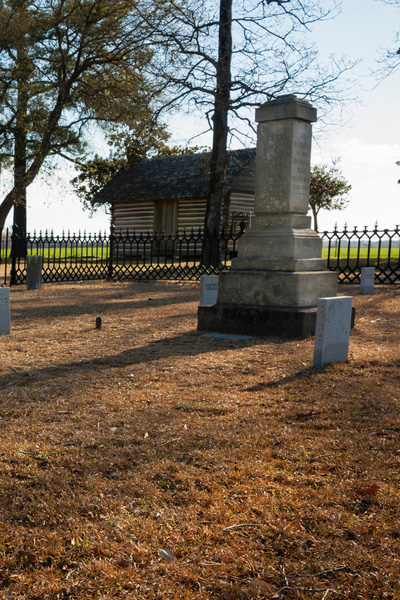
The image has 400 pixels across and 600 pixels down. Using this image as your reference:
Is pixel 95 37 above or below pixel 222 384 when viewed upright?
above

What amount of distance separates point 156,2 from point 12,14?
22.5 ft

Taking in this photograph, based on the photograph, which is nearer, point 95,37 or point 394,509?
point 394,509

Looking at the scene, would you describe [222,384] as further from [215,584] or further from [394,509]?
[215,584]

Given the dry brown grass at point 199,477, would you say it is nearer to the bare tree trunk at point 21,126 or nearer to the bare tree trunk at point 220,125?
the bare tree trunk at point 220,125

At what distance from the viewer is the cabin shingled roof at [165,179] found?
95.3 feet

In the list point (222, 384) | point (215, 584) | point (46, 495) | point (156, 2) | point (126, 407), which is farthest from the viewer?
point (156, 2)

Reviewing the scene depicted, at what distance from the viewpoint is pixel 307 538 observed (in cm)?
269

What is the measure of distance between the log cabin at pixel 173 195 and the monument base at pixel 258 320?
18.9 metres

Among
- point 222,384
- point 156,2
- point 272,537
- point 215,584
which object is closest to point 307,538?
point 272,537

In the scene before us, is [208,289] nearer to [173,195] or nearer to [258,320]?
[258,320]

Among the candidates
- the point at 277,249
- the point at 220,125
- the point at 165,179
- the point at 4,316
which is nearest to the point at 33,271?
the point at 4,316

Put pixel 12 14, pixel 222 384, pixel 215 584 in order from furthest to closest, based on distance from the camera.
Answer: pixel 12 14 → pixel 222 384 → pixel 215 584

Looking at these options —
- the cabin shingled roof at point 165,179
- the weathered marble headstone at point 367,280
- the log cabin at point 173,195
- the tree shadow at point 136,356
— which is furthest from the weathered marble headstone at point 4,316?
the cabin shingled roof at point 165,179

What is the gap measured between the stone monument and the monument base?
1 cm
